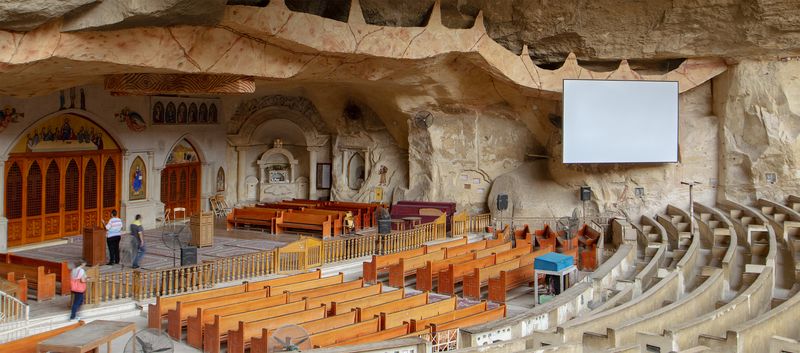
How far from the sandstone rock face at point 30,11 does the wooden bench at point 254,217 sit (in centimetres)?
948

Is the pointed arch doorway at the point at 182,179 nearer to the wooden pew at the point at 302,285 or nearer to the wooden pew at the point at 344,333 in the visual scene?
the wooden pew at the point at 302,285

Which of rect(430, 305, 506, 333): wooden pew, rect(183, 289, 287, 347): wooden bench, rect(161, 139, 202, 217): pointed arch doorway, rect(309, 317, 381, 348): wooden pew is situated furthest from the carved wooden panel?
rect(430, 305, 506, 333): wooden pew

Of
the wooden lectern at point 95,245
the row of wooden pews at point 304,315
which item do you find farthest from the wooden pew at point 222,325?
the wooden lectern at point 95,245

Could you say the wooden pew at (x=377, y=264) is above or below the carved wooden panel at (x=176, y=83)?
below

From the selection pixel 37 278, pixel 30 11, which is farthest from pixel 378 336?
pixel 30 11

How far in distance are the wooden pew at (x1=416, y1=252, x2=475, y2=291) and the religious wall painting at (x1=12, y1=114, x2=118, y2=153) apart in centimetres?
980

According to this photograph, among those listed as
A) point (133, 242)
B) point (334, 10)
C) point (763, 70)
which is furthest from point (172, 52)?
point (763, 70)

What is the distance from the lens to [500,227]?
22312mm

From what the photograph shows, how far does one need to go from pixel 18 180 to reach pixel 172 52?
6675 millimetres

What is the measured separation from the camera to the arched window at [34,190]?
19.0 meters

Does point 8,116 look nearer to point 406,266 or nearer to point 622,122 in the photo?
point 406,266

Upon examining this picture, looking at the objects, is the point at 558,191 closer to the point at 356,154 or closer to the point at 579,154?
the point at 579,154

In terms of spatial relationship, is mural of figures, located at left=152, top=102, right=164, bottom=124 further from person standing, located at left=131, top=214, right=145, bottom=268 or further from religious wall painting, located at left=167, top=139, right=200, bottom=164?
person standing, located at left=131, top=214, right=145, bottom=268

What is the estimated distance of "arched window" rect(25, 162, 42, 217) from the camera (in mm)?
19000
